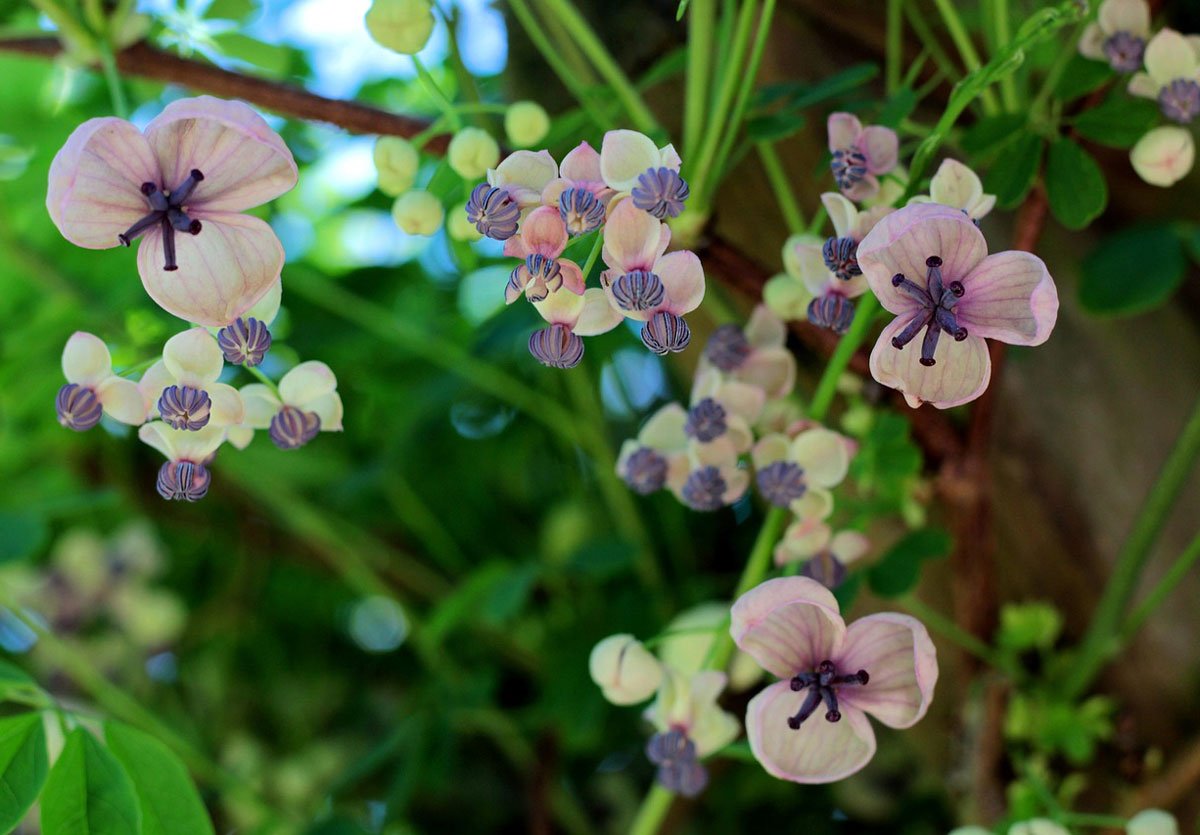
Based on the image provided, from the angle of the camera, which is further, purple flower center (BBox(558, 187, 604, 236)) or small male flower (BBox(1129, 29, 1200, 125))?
small male flower (BBox(1129, 29, 1200, 125))

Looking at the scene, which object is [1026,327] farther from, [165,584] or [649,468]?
[165,584]

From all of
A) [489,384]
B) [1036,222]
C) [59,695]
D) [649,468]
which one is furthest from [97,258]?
[1036,222]

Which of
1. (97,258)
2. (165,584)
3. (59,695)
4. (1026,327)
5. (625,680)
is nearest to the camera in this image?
(1026,327)

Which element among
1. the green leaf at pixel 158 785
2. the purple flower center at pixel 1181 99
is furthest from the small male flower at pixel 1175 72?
the green leaf at pixel 158 785

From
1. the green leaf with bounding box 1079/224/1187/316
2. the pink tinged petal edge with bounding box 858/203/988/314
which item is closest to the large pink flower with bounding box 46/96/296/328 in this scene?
the pink tinged petal edge with bounding box 858/203/988/314

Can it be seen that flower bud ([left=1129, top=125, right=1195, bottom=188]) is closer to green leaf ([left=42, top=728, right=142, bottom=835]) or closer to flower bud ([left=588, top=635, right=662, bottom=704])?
flower bud ([left=588, top=635, right=662, bottom=704])

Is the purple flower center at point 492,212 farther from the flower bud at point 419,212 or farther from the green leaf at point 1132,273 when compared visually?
the green leaf at point 1132,273

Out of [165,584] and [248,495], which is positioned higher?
[248,495]
